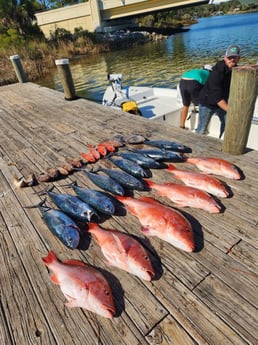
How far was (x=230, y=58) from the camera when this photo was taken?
3.88 meters

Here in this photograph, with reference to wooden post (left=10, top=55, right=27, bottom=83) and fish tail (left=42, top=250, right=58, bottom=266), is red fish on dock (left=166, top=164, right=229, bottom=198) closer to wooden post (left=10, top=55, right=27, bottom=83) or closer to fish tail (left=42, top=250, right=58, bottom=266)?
fish tail (left=42, top=250, right=58, bottom=266)

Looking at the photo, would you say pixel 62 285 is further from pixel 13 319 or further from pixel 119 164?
pixel 119 164

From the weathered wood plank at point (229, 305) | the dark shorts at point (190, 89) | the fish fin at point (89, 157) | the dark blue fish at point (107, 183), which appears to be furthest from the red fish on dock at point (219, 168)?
the dark shorts at point (190, 89)

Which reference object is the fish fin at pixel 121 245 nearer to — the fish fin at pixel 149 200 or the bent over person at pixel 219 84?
the fish fin at pixel 149 200

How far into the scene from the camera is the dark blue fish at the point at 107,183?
8.77ft

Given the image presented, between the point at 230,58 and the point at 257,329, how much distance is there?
3.85m

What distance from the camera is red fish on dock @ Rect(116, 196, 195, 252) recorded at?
6.46 ft

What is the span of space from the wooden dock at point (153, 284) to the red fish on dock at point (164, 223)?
9cm

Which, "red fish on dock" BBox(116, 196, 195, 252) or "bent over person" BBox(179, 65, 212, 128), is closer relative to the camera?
"red fish on dock" BBox(116, 196, 195, 252)

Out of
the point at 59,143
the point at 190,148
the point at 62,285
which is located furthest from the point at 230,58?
the point at 62,285

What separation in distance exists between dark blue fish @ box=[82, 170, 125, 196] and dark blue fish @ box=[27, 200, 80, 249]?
60 cm

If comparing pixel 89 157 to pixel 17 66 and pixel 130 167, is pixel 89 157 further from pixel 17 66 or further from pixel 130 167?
pixel 17 66

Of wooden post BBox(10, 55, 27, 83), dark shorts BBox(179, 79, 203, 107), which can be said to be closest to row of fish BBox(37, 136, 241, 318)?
dark shorts BBox(179, 79, 203, 107)

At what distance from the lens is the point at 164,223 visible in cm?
207
